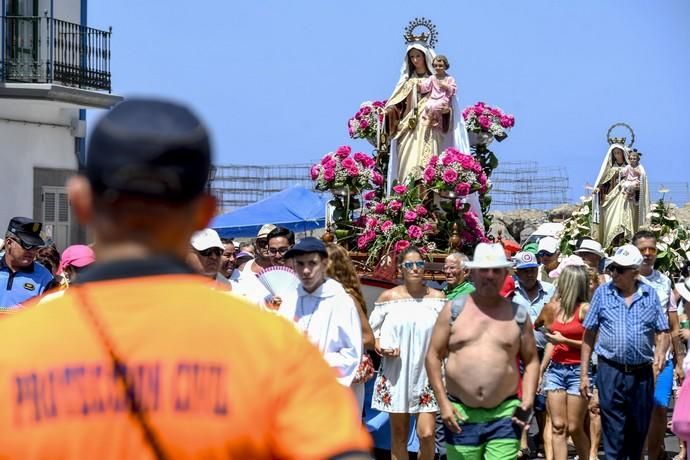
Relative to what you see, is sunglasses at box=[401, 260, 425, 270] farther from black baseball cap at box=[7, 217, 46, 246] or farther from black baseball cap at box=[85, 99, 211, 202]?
black baseball cap at box=[85, 99, 211, 202]

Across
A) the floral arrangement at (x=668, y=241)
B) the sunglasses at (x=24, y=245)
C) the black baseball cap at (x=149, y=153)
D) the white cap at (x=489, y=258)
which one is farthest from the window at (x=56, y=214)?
the black baseball cap at (x=149, y=153)

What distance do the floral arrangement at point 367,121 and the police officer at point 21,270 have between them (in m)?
7.59

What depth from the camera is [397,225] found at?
50.3 ft

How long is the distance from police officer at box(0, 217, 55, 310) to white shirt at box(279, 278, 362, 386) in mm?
2115

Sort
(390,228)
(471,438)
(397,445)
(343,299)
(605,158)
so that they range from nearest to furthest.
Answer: (471,438) → (343,299) → (397,445) → (390,228) → (605,158)

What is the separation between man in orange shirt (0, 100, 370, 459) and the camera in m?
2.24

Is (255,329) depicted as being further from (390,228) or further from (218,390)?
(390,228)

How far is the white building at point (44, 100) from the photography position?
2478 centimetres

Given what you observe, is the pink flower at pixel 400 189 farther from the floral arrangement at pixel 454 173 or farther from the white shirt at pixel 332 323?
the white shirt at pixel 332 323

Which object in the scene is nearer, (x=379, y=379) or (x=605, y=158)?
(x=379, y=379)

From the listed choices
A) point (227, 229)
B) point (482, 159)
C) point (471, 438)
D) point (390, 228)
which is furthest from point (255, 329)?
point (227, 229)

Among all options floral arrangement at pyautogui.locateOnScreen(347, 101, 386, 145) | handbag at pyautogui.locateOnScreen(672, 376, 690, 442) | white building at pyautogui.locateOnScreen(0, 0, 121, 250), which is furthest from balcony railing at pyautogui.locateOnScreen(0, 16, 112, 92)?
handbag at pyautogui.locateOnScreen(672, 376, 690, 442)

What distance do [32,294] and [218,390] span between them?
7.78 m

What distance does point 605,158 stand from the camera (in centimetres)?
2127
